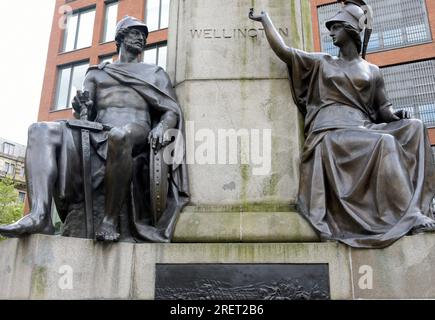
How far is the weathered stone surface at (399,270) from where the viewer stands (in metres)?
4.94

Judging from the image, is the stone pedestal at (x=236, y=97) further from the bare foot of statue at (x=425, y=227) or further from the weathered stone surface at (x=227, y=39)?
the bare foot of statue at (x=425, y=227)

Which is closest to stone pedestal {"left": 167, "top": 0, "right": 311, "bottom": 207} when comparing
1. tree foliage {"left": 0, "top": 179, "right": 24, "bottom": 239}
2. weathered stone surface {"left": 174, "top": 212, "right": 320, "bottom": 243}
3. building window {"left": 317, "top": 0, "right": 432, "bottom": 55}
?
weathered stone surface {"left": 174, "top": 212, "right": 320, "bottom": 243}

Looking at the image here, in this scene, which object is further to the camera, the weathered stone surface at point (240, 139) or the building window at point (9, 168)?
the building window at point (9, 168)

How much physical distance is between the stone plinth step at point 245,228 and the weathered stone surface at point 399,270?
642 millimetres

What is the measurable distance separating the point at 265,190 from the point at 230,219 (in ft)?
2.09

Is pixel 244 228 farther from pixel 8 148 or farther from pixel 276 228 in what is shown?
pixel 8 148

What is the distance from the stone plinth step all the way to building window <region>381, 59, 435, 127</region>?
2260 centimetres

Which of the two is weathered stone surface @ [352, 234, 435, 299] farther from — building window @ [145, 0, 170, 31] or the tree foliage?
building window @ [145, 0, 170, 31]

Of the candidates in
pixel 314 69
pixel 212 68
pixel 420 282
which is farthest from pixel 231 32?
pixel 420 282

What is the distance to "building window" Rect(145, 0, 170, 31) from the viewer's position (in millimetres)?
33750

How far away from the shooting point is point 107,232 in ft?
17.5

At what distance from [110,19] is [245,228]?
33.9 metres

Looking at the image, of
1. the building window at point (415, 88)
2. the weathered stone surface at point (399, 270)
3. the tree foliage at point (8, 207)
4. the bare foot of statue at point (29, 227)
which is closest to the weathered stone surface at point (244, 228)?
the weathered stone surface at point (399, 270)

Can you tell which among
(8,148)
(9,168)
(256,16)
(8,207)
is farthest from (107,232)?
(8,148)
